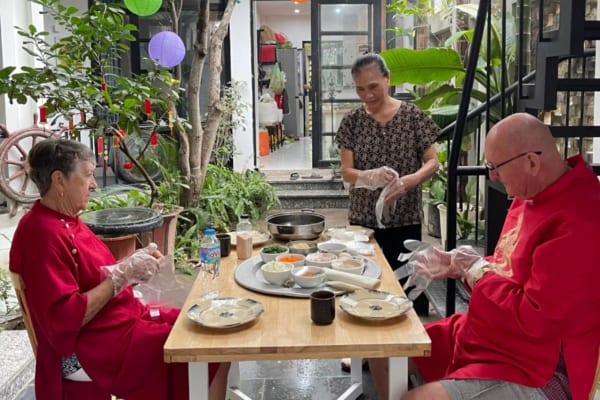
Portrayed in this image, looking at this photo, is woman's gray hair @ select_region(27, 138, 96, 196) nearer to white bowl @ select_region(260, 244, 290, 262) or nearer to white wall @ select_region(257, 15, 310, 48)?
white bowl @ select_region(260, 244, 290, 262)

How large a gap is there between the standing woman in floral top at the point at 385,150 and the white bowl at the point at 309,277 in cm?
88

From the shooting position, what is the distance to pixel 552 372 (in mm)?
1672

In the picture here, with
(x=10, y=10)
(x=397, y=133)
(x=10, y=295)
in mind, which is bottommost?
(x=10, y=295)

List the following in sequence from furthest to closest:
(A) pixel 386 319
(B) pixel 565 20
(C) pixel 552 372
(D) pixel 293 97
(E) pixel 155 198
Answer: (D) pixel 293 97 → (E) pixel 155 198 → (B) pixel 565 20 → (A) pixel 386 319 → (C) pixel 552 372

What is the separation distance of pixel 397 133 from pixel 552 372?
5.31 ft

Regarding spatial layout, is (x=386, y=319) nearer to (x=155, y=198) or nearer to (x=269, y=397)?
(x=269, y=397)

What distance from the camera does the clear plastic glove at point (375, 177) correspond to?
110 inches

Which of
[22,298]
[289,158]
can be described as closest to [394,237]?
[22,298]

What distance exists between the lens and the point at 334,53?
8.54 m

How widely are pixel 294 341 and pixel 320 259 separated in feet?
2.24

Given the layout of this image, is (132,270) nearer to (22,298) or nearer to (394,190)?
(22,298)

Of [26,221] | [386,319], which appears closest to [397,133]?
[386,319]

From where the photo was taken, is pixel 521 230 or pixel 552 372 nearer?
pixel 552 372

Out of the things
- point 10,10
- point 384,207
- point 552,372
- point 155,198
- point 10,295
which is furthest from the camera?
point 10,10
